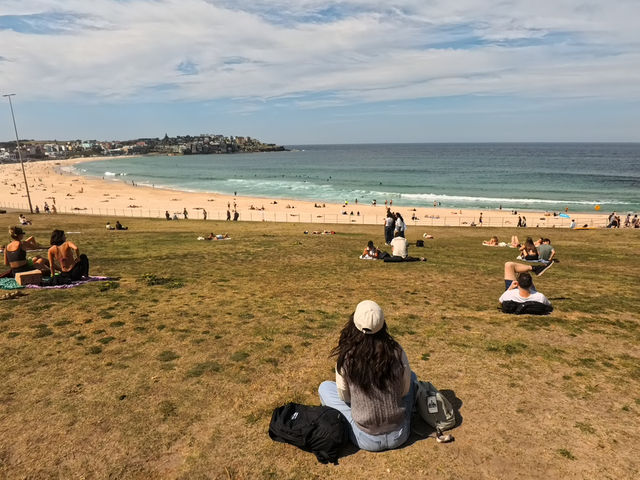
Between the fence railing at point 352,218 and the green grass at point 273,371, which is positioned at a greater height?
the green grass at point 273,371

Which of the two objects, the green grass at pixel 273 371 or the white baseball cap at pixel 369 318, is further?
Result: the green grass at pixel 273 371

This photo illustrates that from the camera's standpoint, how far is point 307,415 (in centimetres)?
494

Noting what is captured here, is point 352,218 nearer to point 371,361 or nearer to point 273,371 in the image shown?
point 273,371

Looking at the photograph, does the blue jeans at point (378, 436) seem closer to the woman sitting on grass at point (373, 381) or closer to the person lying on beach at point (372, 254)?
the woman sitting on grass at point (373, 381)

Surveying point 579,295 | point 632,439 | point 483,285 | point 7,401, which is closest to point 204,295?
point 7,401

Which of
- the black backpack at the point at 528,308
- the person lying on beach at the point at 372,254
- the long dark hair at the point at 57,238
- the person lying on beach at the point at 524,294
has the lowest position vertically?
the person lying on beach at the point at 372,254

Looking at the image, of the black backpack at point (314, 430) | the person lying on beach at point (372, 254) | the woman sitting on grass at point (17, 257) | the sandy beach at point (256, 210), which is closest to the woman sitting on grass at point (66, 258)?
the woman sitting on grass at point (17, 257)

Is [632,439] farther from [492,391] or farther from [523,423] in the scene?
[492,391]

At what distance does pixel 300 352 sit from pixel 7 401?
454 centimetres

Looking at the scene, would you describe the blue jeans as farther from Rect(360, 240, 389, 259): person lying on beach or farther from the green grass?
Rect(360, 240, 389, 259): person lying on beach

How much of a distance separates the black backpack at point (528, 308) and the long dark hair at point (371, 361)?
590 centimetres

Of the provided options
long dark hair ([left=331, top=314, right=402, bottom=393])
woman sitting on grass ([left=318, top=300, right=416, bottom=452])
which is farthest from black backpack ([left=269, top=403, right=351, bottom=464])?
long dark hair ([left=331, top=314, right=402, bottom=393])

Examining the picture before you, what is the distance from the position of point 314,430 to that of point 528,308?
6734mm

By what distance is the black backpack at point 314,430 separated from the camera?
4645 millimetres
